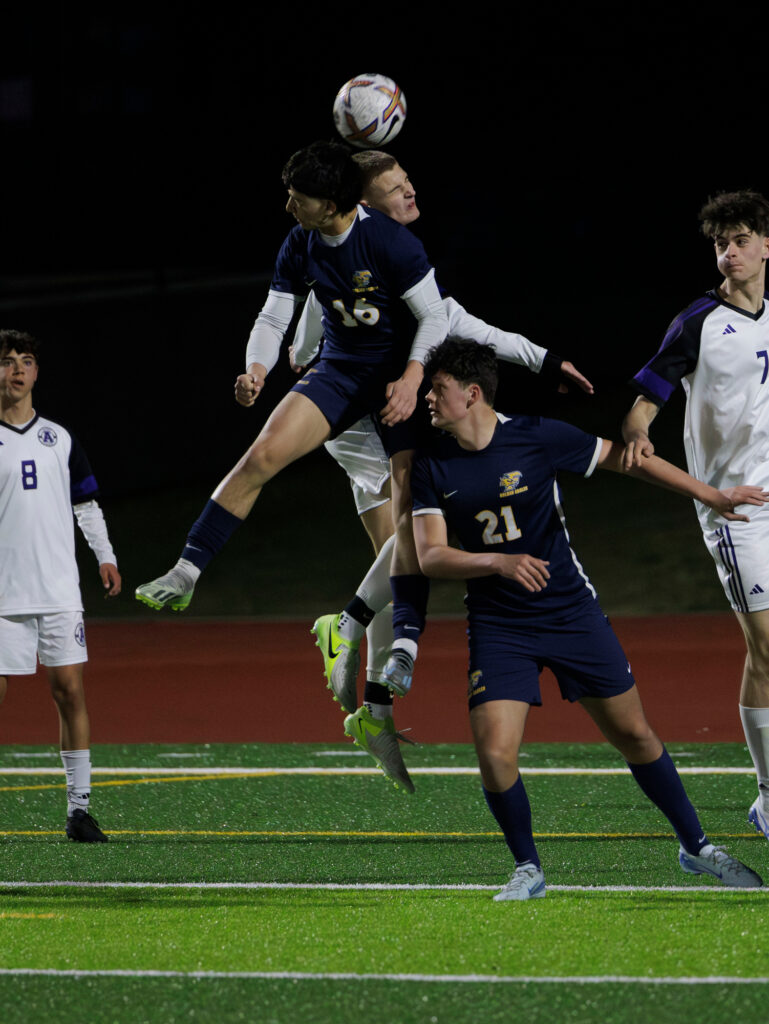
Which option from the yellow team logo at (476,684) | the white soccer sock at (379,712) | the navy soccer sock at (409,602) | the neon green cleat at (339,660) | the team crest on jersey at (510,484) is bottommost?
the white soccer sock at (379,712)

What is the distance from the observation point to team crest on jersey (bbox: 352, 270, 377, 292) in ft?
19.0

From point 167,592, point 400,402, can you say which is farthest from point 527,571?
point 167,592

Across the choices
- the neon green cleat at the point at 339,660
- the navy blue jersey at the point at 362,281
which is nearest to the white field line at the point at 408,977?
the neon green cleat at the point at 339,660

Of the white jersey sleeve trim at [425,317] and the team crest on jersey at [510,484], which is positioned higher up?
the white jersey sleeve trim at [425,317]

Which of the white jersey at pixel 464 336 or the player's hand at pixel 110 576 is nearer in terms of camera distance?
the white jersey at pixel 464 336

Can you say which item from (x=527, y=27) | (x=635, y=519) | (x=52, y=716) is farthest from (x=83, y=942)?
(x=527, y=27)

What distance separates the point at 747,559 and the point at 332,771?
3.87 metres

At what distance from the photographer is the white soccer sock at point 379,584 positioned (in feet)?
21.1

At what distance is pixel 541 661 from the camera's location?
16.7ft

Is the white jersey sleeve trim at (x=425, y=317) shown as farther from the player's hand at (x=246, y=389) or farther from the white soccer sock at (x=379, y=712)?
the white soccer sock at (x=379, y=712)

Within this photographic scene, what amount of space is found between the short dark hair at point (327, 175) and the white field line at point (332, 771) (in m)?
4.12

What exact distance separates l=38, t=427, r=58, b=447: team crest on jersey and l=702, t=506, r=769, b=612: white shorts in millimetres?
2983

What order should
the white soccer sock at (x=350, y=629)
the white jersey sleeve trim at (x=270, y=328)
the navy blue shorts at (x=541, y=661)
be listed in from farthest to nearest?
the white soccer sock at (x=350, y=629) < the white jersey sleeve trim at (x=270, y=328) < the navy blue shorts at (x=541, y=661)

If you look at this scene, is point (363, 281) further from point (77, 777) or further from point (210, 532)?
point (77, 777)
